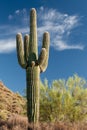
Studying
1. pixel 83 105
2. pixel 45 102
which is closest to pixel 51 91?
pixel 45 102

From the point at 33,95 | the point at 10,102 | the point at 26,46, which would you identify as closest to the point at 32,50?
the point at 26,46

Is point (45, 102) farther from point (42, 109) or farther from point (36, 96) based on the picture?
point (36, 96)

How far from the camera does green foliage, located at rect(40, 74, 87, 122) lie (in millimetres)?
28484

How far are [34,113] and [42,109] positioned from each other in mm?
9396

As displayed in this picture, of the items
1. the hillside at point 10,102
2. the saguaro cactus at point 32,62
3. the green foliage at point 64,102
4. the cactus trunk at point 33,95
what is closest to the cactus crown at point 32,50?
the saguaro cactus at point 32,62

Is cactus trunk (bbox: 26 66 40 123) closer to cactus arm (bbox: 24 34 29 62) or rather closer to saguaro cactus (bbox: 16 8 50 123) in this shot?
saguaro cactus (bbox: 16 8 50 123)

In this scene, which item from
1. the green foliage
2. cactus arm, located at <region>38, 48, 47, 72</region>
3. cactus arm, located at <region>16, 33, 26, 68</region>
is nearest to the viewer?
cactus arm, located at <region>38, 48, 47, 72</region>

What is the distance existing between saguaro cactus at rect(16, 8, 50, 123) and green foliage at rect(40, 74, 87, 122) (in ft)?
27.4

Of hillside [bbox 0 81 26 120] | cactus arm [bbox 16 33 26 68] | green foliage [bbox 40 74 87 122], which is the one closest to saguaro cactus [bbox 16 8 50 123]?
cactus arm [bbox 16 33 26 68]

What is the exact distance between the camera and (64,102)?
28.7m

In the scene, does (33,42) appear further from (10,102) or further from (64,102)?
(10,102)

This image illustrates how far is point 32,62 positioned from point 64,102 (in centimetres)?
920

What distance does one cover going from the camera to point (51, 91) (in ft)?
95.8

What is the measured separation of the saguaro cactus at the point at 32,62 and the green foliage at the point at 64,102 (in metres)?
8.36
